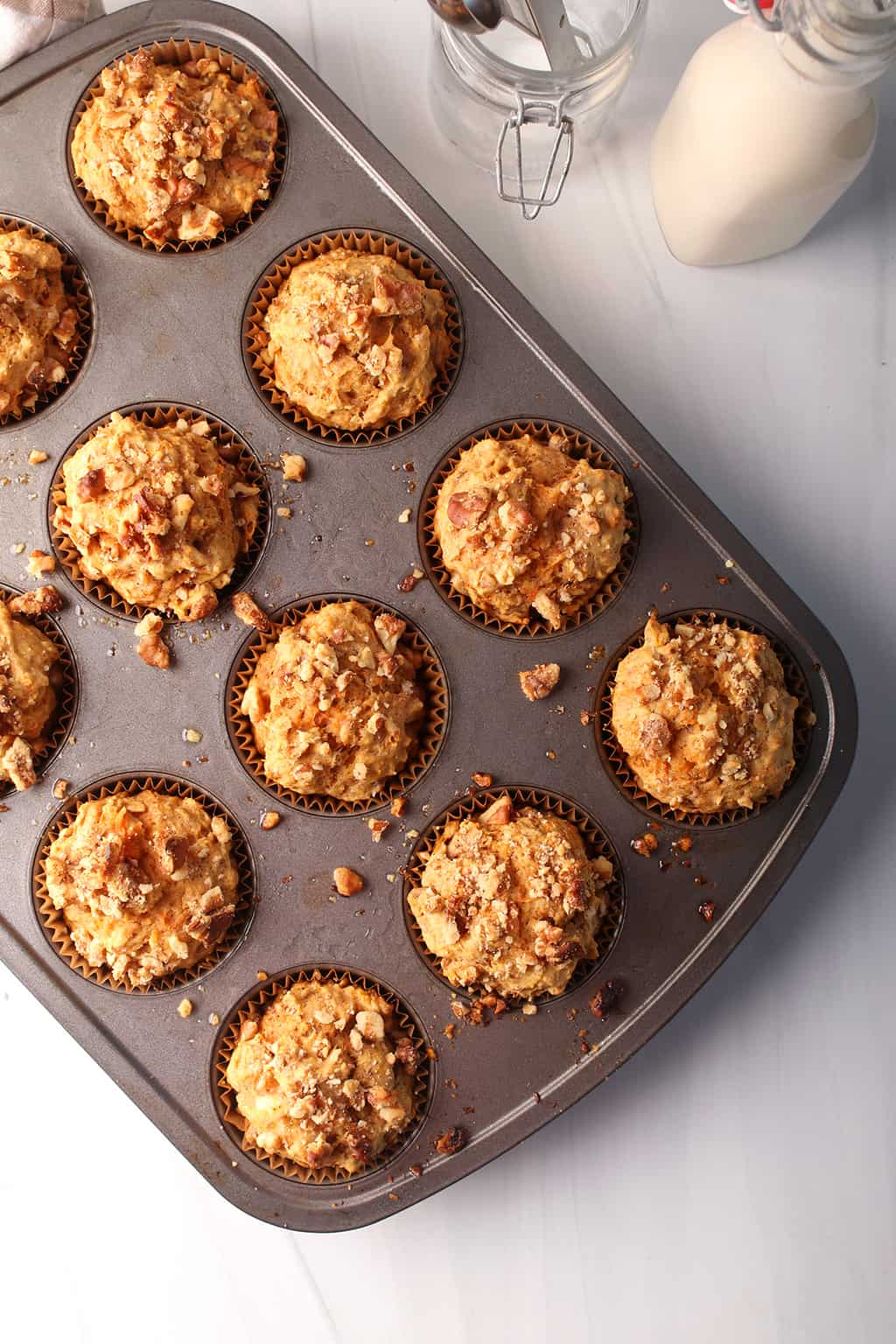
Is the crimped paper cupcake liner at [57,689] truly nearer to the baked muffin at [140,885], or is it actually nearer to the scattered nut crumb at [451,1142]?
the baked muffin at [140,885]

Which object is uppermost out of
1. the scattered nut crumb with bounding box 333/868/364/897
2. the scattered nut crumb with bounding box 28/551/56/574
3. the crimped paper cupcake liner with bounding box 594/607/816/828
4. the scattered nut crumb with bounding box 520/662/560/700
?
the scattered nut crumb with bounding box 28/551/56/574

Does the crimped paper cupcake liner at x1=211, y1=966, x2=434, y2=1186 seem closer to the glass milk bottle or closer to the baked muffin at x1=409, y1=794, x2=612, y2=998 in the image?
the baked muffin at x1=409, y1=794, x2=612, y2=998

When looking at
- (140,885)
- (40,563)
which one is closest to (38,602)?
(40,563)

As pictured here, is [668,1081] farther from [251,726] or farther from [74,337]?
[74,337]

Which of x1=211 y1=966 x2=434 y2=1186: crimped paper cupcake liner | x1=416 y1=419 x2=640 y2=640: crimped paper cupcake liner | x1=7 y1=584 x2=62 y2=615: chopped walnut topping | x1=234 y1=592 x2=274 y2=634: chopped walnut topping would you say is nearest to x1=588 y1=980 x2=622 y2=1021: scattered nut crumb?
x1=211 y1=966 x2=434 y2=1186: crimped paper cupcake liner

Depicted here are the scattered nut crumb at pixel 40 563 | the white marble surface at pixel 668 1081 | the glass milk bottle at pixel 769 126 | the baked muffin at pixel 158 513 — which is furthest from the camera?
the white marble surface at pixel 668 1081

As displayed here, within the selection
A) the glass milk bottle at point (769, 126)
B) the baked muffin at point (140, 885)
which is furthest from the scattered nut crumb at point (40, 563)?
the glass milk bottle at point (769, 126)
